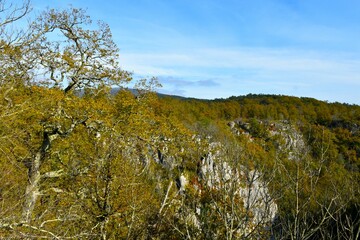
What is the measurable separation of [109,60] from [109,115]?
364cm

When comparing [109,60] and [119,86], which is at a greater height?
[109,60]

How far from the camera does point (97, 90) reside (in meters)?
19.3

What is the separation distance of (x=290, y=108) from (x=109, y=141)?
171m

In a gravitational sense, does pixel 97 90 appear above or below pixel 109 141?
above

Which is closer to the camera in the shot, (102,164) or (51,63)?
(102,164)

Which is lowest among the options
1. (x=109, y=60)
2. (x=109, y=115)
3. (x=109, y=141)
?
(x=109, y=141)

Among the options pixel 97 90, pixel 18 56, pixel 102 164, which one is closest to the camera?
pixel 18 56

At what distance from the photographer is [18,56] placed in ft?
47.8

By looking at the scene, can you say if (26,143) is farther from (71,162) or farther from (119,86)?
(119,86)

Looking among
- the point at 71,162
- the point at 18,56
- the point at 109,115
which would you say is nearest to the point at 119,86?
the point at 109,115

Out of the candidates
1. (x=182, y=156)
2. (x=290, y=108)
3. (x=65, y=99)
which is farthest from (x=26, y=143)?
(x=290, y=108)

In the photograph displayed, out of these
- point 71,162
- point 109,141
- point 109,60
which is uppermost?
point 109,60

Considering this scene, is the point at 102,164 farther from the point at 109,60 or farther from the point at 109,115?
the point at 109,60

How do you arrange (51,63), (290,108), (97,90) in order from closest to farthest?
(51,63) < (97,90) < (290,108)
